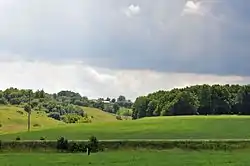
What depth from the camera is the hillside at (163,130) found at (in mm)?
120562

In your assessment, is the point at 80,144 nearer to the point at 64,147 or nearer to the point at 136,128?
the point at 64,147

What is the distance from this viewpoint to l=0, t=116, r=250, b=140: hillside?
121 metres

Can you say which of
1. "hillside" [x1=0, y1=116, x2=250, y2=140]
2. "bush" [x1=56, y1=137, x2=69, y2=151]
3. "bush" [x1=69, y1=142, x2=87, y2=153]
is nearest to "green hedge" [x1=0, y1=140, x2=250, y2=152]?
"bush" [x1=69, y1=142, x2=87, y2=153]

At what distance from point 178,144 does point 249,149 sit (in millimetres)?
11855

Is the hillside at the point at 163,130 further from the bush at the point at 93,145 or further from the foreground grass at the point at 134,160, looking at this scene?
the foreground grass at the point at 134,160

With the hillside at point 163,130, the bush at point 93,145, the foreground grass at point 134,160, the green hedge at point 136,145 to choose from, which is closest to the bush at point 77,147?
the green hedge at point 136,145

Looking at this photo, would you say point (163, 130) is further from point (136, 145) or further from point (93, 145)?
point (93, 145)

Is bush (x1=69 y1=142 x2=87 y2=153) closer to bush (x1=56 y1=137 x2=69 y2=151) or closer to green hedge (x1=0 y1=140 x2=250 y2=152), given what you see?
green hedge (x1=0 y1=140 x2=250 y2=152)

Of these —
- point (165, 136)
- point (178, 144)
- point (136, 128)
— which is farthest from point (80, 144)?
point (136, 128)

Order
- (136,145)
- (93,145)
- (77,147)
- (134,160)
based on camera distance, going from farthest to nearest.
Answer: (136,145) → (77,147) → (93,145) → (134,160)

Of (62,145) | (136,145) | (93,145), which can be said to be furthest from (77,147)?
(136,145)

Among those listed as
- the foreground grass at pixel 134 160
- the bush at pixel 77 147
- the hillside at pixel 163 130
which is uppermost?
the hillside at pixel 163 130

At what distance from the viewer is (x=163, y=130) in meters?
132

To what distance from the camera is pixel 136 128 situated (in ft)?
458
